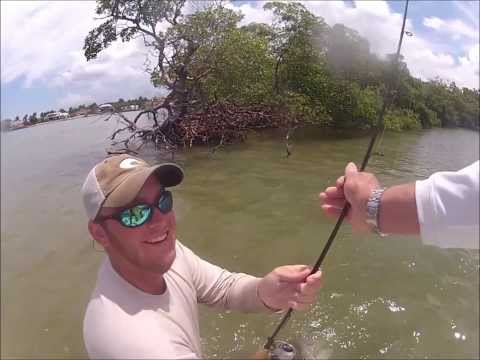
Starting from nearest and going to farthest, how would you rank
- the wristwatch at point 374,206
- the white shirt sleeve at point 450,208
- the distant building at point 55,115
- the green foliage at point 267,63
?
1. the white shirt sleeve at point 450,208
2. the wristwatch at point 374,206
3. the distant building at point 55,115
4. the green foliage at point 267,63

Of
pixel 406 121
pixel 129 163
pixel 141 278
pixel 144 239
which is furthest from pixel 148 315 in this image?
pixel 406 121

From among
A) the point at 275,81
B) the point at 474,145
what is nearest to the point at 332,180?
the point at 275,81

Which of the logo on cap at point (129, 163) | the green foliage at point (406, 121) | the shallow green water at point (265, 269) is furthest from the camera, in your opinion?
the green foliage at point (406, 121)

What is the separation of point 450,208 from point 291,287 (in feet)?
3.27

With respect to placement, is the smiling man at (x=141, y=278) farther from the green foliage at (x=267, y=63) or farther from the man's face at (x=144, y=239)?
the green foliage at (x=267, y=63)

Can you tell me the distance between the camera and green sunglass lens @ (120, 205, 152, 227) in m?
1.87

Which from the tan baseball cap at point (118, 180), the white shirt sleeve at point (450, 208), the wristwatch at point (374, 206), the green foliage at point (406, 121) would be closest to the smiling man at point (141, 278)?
the tan baseball cap at point (118, 180)

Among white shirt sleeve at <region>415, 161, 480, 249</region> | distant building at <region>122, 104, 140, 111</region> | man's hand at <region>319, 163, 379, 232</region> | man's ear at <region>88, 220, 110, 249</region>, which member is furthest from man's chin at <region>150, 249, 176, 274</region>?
distant building at <region>122, 104, 140, 111</region>

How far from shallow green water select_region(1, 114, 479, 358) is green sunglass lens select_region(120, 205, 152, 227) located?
2.22m

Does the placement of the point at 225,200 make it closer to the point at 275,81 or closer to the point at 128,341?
the point at 128,341

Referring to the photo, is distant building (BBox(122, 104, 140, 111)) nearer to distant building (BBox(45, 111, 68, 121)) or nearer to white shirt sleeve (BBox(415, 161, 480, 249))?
distant building (BBox(45, 111, 68, 121))

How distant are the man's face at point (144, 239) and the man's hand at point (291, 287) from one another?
513 millimetres

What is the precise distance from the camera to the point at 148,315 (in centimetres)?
178

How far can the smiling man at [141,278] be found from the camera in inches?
65.7
